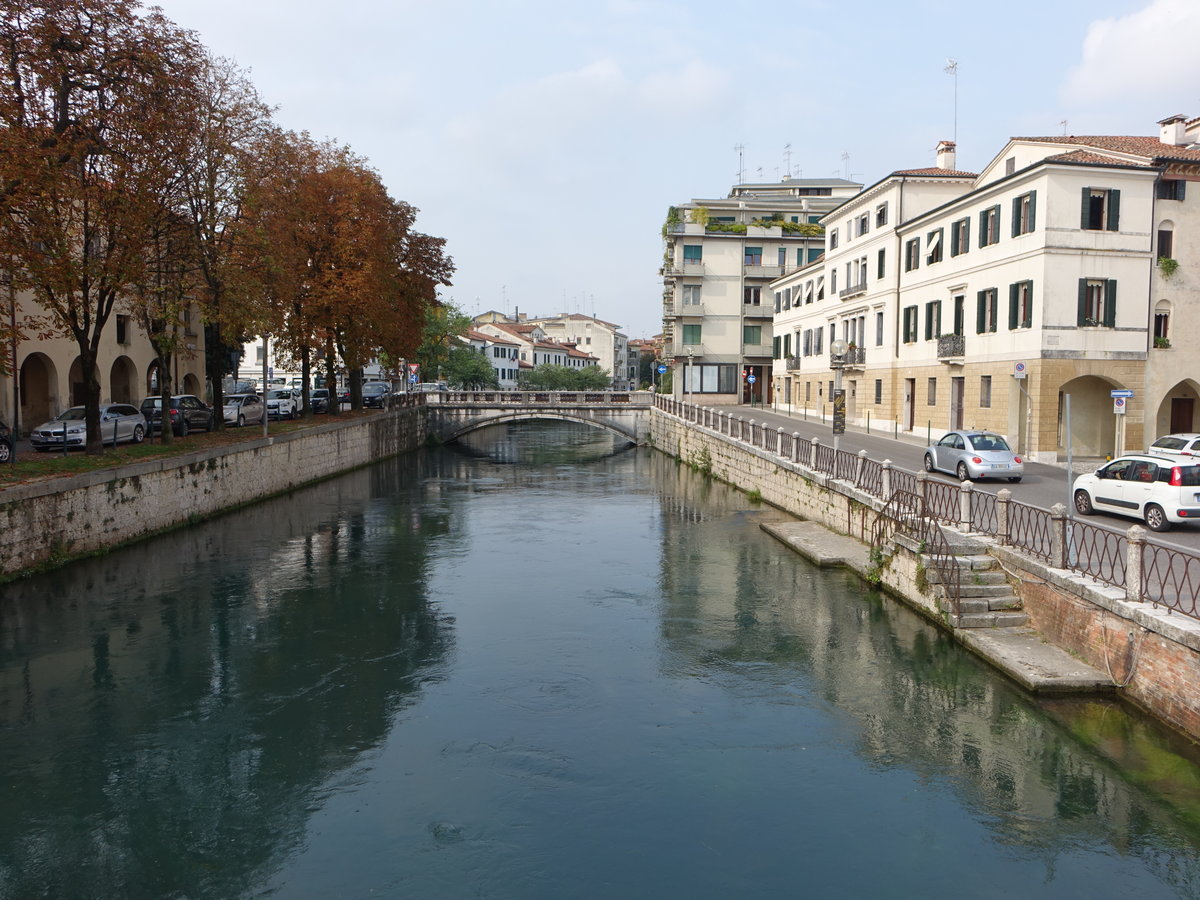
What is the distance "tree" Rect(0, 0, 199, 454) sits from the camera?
2052 centimetres

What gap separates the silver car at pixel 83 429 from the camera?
2948cm

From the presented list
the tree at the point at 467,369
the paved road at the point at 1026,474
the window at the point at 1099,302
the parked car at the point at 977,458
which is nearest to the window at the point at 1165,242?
the window at the point at 1099,302

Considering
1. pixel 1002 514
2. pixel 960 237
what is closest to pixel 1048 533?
pixel 1002 514

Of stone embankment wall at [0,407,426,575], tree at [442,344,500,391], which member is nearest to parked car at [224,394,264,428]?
stone embankment wall at [0,407,426,575]

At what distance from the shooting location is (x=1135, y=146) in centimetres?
3206

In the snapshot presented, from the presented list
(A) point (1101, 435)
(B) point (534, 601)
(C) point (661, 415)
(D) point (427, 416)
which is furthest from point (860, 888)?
(D) point (427, 416)

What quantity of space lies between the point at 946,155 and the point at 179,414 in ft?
127

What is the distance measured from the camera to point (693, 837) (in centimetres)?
1027

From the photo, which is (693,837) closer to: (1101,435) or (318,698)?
(318,698)

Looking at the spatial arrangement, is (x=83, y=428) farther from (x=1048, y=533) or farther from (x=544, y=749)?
(x=1048, y=533)

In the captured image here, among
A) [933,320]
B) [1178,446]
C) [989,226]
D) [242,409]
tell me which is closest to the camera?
[1178,446]

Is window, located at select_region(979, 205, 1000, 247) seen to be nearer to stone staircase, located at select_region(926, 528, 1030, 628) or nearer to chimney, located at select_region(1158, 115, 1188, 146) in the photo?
chimney, located at select_region(1158, 115, 1188, 146)

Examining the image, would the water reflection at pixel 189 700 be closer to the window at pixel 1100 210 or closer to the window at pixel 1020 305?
the window at pixel 1020 305

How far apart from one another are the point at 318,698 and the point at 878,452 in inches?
985
